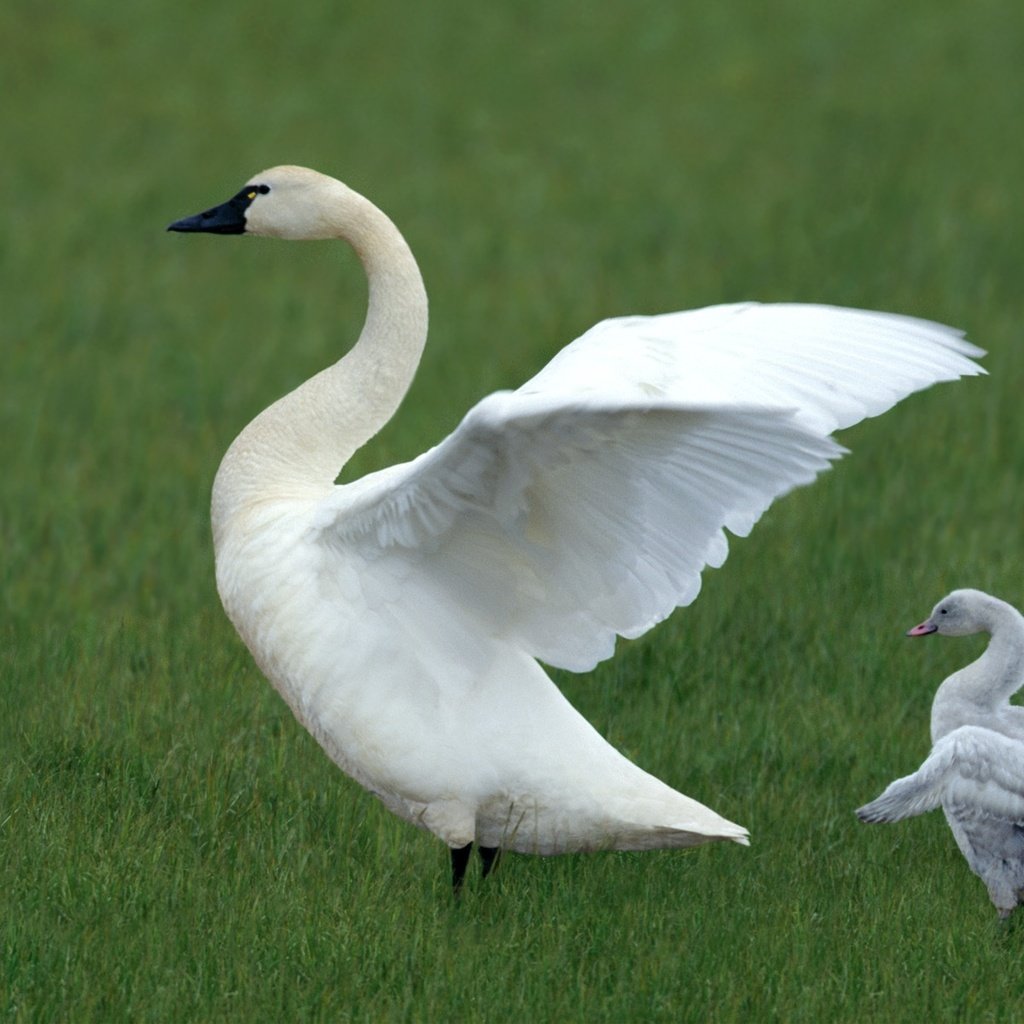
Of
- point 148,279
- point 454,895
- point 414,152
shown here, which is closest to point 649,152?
point 414,152

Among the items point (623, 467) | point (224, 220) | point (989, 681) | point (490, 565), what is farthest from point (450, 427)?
point (623, 467)

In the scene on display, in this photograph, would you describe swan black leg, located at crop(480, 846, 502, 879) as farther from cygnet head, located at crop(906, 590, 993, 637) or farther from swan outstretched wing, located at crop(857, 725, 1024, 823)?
cygnet head, located at crop(906, 590, 993, 637)

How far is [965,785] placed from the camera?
504cm

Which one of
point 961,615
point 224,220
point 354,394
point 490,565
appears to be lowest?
point 961,615

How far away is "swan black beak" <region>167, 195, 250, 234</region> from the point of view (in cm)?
598

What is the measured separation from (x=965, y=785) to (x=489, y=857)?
4.38ft

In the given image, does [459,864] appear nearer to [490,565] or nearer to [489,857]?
[489,857]

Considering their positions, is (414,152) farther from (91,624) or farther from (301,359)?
(91,624)

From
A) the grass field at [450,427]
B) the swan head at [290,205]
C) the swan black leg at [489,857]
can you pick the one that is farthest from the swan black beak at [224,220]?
the swan black leg at [489,857]

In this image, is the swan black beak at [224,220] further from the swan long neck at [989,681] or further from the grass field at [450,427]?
the swan long neck at [989,681]

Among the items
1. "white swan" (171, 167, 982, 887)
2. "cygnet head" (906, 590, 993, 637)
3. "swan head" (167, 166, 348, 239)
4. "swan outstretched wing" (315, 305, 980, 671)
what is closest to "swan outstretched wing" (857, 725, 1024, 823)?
"white swan" (171, 167, 982, 887)

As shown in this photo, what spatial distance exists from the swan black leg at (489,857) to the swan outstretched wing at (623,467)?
2.24 ft

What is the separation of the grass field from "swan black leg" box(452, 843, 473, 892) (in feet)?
0.15

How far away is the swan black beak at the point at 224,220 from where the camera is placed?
19.6 ft
